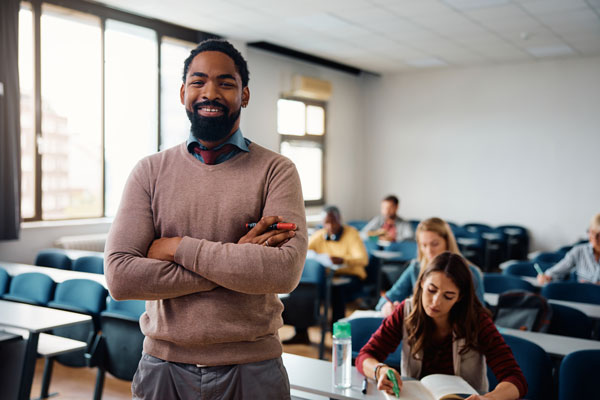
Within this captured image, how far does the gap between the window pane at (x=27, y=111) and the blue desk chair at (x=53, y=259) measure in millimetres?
670

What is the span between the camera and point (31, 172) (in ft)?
19.0

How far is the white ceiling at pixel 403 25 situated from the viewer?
6.29 m

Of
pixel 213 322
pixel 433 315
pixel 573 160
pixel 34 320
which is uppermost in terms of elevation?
pixel 573 160

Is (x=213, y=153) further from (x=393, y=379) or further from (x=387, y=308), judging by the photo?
(x=387, y=308)

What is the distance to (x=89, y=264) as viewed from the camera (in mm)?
4898

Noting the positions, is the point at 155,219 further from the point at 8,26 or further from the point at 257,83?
the point at 257,83

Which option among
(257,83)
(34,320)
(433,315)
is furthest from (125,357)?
(257,83)

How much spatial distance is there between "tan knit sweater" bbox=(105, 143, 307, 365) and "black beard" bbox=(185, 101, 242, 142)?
2.5 inches

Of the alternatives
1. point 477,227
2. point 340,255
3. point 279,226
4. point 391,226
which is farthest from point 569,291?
point 477,227

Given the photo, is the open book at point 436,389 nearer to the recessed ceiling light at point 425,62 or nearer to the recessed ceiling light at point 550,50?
the recessed ceiling light at point 550,50

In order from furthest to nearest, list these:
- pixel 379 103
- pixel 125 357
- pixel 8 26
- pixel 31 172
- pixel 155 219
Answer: pixel 379 103
pixel 31 172
pixel 8 26
pixel 125 357
pixel 155 219

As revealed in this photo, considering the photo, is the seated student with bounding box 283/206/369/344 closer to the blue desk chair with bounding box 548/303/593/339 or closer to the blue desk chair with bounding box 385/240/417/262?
the blue desk chair with bounding box 385/240/417/262

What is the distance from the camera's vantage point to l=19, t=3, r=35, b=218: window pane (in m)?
5.65

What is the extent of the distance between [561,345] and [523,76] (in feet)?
25.3
